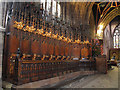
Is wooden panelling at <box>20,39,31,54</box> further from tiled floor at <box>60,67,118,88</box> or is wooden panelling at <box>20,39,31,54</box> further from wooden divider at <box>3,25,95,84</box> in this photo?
tiled floor at <box>60,67,118,88</box>

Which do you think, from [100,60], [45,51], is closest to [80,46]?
[100,60]

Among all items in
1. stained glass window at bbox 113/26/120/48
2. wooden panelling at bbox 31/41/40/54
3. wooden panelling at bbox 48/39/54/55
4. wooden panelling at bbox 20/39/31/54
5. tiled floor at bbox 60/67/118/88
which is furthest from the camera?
stained glass window at bbox 113/26/120/48

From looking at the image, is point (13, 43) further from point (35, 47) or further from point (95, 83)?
point (95, 83)

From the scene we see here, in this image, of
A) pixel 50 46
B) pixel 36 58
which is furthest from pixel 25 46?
pixel 50 46

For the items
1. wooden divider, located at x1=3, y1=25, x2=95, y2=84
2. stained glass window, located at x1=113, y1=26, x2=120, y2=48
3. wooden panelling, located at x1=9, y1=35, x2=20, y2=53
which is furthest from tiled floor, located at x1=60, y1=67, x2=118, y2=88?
stained glass window, located at x1=113, y1=26, x2=120, y2=48

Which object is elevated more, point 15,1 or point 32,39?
point 15,1

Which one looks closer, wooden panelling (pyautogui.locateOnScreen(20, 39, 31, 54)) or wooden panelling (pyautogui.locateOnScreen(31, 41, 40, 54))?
wooden panelling (pyautogui.locateOnScreen(20, 39, 31, 54))

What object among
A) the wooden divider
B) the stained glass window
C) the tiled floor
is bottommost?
the tiled floor

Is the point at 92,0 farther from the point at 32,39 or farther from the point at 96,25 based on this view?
the point at 32,39

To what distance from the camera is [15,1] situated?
529 cm

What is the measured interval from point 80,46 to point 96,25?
5529 mm

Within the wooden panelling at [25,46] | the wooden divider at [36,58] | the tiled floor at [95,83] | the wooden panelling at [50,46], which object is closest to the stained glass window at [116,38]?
the wooden divider at [36,58]

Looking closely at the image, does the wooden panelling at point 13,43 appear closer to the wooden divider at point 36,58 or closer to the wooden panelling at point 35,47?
the wooden divider at point 36,58

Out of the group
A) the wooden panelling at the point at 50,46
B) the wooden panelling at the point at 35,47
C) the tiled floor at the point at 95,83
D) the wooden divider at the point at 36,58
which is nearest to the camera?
the wooden divider at the point at 36,58
